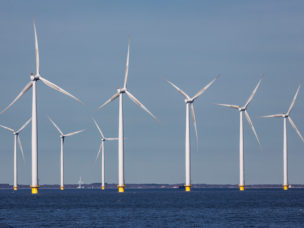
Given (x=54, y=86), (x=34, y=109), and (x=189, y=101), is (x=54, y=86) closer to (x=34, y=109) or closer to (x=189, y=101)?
(x=34, y=109)

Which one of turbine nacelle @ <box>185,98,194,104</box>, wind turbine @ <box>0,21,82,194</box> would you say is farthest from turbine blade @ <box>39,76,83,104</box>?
turbine nacelle @ <box>185,98,194,104</box>

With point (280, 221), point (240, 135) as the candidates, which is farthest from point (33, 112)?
point (240, 135)

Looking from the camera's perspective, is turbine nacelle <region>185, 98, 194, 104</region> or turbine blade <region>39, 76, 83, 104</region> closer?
turbine blade <region>39, 76, 83, 104</region>

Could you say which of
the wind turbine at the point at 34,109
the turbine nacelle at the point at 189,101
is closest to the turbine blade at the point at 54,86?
the wind turbine at the point at 34,109

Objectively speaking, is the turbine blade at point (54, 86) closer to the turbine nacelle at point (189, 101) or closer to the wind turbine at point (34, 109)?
the wind turbine at point (34, 109)

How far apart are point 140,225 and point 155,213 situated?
2201cm

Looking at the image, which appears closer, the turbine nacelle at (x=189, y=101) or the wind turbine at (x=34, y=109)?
the wind turbine at (x=34, y=109)

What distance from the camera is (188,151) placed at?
159m

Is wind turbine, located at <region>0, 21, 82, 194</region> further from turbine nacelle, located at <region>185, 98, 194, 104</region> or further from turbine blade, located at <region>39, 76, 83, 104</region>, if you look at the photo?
turbine nacelle, located at <region>185, 98, 194, 104</region>

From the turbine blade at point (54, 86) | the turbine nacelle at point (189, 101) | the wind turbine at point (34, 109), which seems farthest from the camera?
the turbine nacelle at point (189, 101)

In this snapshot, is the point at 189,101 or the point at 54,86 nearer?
the point at 54,86

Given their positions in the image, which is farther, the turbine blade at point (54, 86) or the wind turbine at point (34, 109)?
the wind turbine at point (34, 109)

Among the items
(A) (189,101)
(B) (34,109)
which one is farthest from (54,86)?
(A) (189,101)

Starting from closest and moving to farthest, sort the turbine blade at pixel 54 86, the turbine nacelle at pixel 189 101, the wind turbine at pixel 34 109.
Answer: the turbine blade at pixel 54 86 → the wind turbine at pixel 34 109 → the turbine nacelle at pixel 189 101
